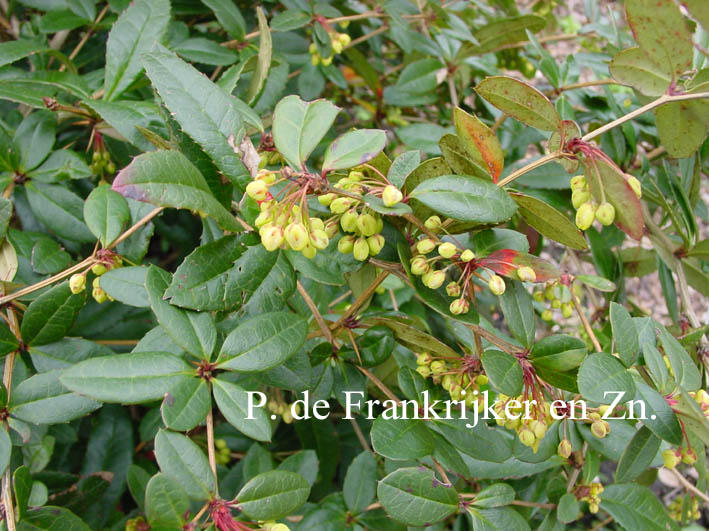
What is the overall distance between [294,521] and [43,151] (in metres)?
1.07

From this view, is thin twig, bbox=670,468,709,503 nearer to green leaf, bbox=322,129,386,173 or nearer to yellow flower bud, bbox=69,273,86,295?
green leaf, bbox=322,129,386,173

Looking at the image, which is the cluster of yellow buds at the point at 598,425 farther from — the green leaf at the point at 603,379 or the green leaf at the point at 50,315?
the green leaf at the point at 50,315

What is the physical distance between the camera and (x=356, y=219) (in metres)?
0.92

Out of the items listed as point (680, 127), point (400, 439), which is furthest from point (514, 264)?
point (680, 127)

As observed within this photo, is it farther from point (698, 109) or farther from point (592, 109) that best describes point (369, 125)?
point (698, 109)

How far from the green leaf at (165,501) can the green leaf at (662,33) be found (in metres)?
1.03

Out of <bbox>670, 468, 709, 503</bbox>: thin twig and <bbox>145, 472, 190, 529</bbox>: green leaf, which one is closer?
<bbox>145, 472, 190, 529</bbox>: green leaf

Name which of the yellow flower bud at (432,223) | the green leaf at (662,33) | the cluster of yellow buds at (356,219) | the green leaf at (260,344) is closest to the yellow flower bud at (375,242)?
the cluster of yellow buds at (356,219)

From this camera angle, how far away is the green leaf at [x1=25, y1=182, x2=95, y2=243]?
1.42 metres

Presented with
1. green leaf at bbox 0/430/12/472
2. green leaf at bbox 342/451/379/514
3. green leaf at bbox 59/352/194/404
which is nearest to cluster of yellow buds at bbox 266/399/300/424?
green leaf at bbox 342/451/379/514

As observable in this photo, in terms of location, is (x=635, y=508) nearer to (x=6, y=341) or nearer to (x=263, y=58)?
(x=263, y=58)

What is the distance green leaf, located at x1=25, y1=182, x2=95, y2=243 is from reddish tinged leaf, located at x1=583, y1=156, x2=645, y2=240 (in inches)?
43.7

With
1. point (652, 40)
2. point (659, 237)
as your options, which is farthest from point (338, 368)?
point (659, 237)

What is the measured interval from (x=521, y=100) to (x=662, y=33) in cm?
25
